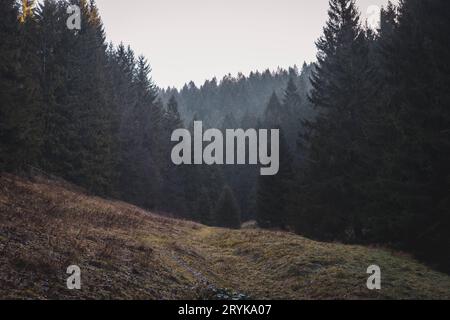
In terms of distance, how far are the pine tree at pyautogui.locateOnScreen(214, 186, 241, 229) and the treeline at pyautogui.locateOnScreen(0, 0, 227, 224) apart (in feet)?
4.60

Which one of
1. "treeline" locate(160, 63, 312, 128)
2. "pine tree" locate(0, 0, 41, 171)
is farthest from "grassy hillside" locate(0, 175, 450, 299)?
"treeline" locate(160, 63, 312, 128)

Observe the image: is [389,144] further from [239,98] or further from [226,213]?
[239,98]

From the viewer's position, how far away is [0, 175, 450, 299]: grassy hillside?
30.3 feet

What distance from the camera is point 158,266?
40.9 ft

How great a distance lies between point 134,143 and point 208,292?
3928cm

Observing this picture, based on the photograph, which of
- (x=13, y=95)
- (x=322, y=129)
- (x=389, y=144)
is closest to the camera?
(x=389, y=144)

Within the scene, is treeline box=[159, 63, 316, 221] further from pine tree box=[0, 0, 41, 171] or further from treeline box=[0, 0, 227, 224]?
pine tree box=[0, 0, 41, 171]

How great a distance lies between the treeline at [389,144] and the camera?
15281 millimetres

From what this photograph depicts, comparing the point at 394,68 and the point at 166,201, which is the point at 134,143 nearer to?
the point at 166,201

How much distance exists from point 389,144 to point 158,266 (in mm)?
13398

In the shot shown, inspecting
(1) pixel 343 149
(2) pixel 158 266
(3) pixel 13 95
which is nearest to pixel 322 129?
(1) pixel 343 149

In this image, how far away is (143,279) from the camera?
10.8 m

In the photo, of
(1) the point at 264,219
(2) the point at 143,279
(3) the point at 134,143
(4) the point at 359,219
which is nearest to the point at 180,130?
(3) the point at 134,143

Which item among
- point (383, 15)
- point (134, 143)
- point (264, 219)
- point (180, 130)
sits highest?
point (383, 15)
